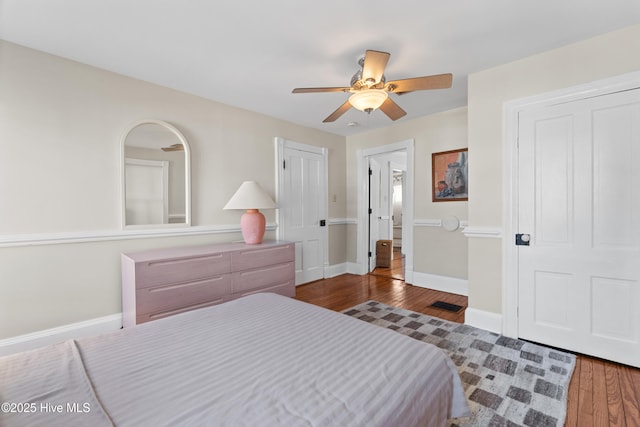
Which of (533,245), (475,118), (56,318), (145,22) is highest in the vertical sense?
(145,22)

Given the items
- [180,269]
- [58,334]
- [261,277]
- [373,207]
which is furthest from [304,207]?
[58,334]

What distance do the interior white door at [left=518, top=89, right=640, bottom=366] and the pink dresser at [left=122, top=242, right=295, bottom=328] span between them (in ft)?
7.98

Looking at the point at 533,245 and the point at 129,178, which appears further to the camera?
the point at 129,178

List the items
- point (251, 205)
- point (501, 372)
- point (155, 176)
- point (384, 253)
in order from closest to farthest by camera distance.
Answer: point (501, 372) → point (155, 176) → point (251, 205) → point (384, 253)

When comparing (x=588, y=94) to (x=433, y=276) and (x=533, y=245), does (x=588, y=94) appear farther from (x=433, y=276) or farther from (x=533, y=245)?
(x=433, y=276)

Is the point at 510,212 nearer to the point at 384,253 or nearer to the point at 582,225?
the point at 582,225

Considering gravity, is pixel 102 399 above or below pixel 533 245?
below

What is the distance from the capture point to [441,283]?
3801 millimetres

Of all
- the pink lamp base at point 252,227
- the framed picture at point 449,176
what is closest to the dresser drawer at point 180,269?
the pink lamp base at point 252,227

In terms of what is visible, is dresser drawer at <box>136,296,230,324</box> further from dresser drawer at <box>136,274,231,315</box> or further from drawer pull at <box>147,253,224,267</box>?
drawer pull at <box>147,253,224,267</box>

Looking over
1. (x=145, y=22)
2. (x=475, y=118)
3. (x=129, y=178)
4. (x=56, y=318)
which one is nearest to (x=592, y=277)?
(x=475, y=118)

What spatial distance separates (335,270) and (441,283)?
1672 millimetres

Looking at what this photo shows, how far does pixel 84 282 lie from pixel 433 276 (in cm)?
389

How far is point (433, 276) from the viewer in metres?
3.88
